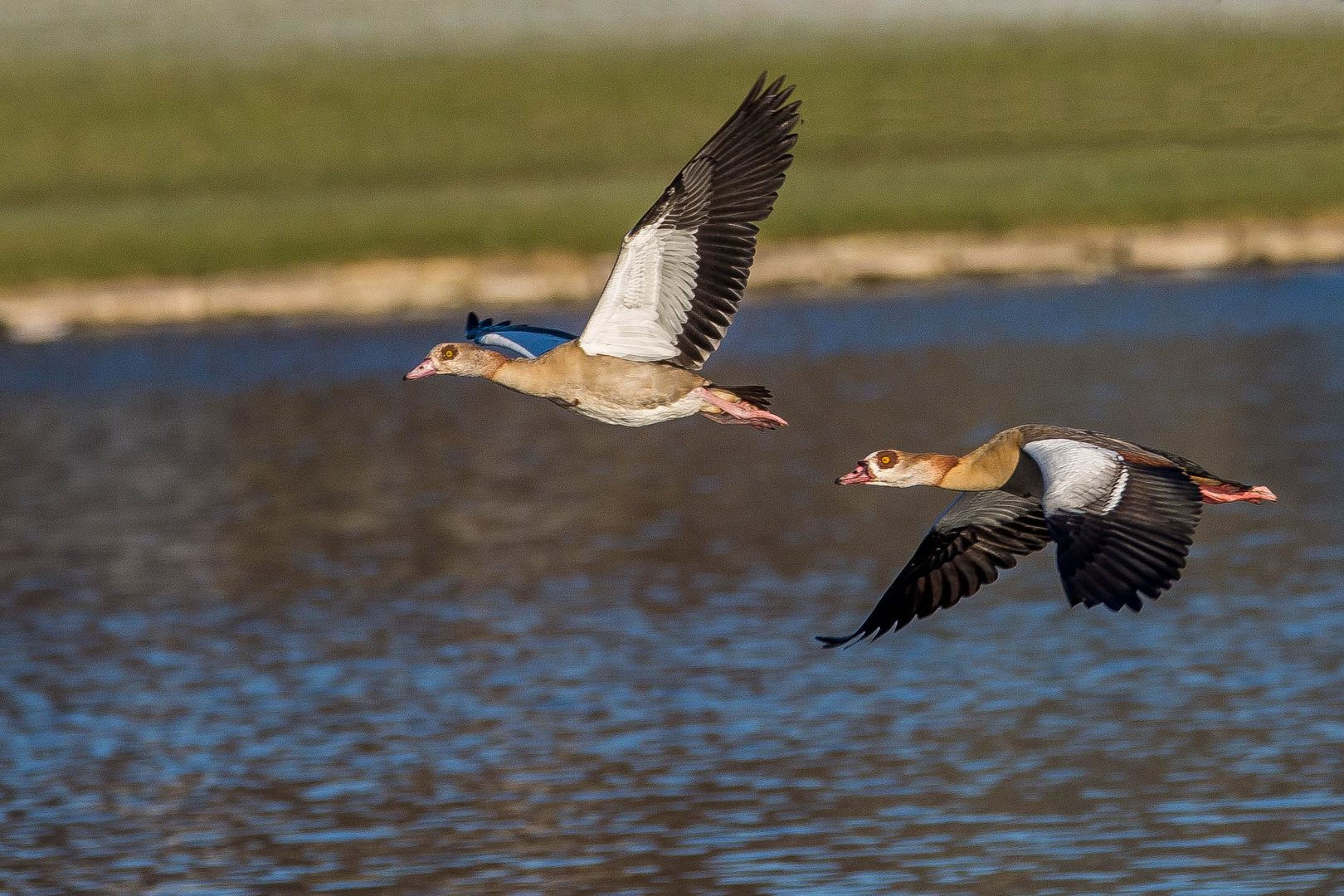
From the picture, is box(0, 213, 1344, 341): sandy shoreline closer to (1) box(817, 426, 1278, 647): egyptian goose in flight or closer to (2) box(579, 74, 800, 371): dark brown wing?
(2) box(579, 74, 800, 371): dark brown wing

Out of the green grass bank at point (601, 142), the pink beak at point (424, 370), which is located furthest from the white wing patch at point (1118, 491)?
the green grass bank at point (601, 142)

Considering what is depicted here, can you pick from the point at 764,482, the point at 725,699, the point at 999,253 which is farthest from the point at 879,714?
the point at 999,253

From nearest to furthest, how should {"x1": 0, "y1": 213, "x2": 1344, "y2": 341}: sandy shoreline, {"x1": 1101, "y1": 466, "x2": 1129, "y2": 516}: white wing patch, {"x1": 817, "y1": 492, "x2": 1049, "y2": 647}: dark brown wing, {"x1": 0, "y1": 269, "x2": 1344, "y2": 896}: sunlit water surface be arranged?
{"x1": 1101, "y1": 466, "x2": 1129, "y2": 516}: white wing patch < {"x1": 817, "y1": 492, "x2": 1049, "y2": 647}: dark brown wing < {"x1": 0, "y1": 269, "x2": 1344, "y2": 896}: sunlit water surface < {"x1": 0, "y1": 213, "x2": 1344, "y2": 341}: sandy shoreline

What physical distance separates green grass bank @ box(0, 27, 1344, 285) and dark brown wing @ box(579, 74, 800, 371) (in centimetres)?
2889

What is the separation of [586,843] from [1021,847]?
2.72 meters

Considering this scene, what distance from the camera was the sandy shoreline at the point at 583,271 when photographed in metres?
41.0

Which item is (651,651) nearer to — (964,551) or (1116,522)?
(964,551)

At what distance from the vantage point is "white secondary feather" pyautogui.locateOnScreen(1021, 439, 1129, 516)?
11.1m

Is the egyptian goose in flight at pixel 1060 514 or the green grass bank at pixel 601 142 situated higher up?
the green grass bank at pixel 601 142

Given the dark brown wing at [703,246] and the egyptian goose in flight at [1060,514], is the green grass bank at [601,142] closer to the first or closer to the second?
the dark brown wing at [703,246]

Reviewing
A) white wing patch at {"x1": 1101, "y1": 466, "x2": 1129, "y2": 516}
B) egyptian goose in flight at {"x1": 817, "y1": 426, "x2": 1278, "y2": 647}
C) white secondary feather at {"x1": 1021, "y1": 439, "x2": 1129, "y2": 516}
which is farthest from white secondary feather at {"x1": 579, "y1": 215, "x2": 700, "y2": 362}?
white wing patch at {"x1": 1101, "y1": 466, "x2": 1129, "y2": 516}

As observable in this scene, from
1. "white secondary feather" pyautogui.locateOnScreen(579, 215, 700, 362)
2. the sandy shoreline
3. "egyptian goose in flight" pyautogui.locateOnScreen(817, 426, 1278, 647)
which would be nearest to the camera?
"egyptian goose in flight" pyautogui.locateOnScreen(817, 426, 1278, 647)

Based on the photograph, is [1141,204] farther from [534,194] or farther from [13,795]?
[13,795]

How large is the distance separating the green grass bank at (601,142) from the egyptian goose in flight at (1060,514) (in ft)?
96.4
